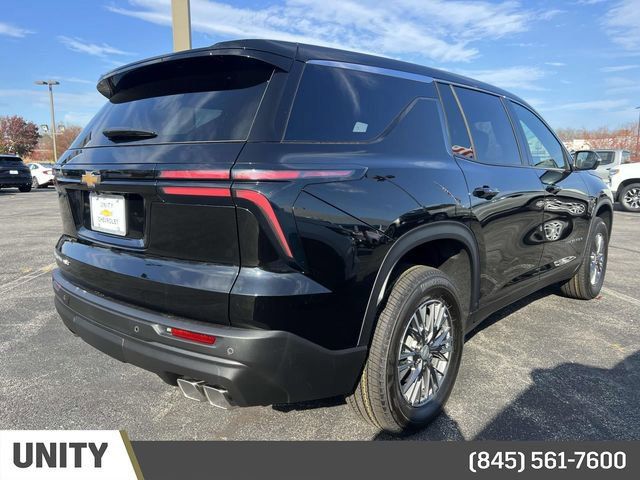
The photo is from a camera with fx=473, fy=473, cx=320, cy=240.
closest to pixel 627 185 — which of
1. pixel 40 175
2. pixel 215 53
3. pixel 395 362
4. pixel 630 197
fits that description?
pixel 630 197

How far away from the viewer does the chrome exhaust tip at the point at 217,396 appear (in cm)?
194

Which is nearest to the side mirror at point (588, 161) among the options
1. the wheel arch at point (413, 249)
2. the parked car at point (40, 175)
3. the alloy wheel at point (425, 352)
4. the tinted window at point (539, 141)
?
the tinted window at point (539, 141)

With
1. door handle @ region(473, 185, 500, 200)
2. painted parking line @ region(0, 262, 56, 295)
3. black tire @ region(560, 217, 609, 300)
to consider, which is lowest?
painted parking line @ region(0, 262, 56, 295)

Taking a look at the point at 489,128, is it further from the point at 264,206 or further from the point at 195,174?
the point at 195,174

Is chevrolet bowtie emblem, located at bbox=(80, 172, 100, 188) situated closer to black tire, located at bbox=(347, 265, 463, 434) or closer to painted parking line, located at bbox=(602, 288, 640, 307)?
black tire, located at bbox=(347, 265, 463, 434)

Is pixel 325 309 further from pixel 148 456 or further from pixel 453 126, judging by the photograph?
pixel 453 126

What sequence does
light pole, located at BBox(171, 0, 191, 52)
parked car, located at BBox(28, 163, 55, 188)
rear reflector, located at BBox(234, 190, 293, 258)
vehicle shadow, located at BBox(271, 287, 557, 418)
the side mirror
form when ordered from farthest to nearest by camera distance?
parked car, located at BBox(28, 163, 55, 188), light pole, located at BBox(171, 0, 191, 52), the side mirror, vehicle shadow, located at BBox(271, 287, 557, 418), rear reflector, located at BBox(234, 190, 293, 258)

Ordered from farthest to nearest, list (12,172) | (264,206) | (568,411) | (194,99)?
(12,172) < (568,411) < (194,99) < (264,206)

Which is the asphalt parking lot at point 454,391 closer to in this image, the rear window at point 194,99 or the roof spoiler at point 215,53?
the rear window at point 194,99

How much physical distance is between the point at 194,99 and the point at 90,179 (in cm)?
66

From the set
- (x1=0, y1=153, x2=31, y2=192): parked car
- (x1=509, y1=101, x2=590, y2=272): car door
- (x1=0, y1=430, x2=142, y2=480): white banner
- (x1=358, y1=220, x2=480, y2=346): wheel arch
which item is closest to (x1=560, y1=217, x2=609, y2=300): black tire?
(x1=509, y1=101, x2=590, y2=272): car door

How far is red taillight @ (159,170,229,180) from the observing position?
183 cm

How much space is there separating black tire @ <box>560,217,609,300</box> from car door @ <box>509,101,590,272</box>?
24cm

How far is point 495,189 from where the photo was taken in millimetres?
3018
